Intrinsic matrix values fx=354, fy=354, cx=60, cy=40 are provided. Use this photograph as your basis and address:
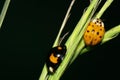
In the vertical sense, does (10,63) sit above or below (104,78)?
above

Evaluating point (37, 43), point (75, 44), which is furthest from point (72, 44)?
point (37, 43)

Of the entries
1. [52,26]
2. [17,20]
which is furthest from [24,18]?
[52,26]

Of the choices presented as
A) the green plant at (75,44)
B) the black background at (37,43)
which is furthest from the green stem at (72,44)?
the black background at (37,43)

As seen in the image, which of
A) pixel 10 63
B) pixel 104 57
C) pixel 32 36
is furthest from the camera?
pixel 104 57

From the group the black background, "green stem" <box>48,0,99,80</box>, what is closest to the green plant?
"green stem" <box>48,0,99,80</box>

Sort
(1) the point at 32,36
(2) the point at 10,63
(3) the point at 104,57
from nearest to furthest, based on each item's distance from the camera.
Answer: (2) the point at 10,63
(1) the point at 32,36
(3) the point at 104,57

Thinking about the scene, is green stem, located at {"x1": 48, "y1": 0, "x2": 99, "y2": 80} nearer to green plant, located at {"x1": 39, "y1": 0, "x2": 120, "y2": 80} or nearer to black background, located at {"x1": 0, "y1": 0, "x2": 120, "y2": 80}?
green plant, located at {"x1": 39, "y1": 0, "x2": 120, "y2": 80}

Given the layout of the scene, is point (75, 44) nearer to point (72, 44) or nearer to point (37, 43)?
point (72, 44)

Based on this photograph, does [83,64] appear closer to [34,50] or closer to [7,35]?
[34,50]
